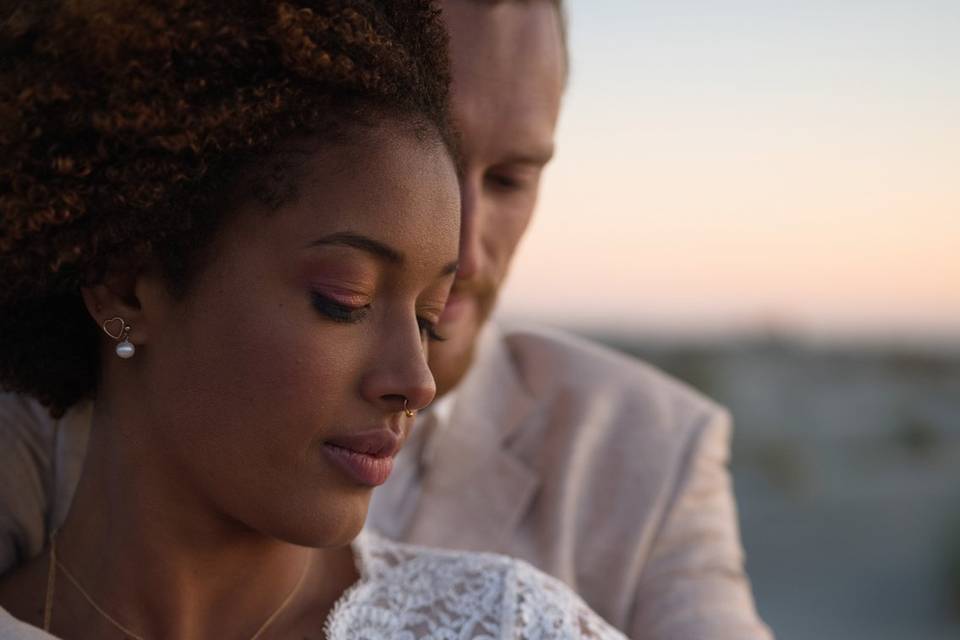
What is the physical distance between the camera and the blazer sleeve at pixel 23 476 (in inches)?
110

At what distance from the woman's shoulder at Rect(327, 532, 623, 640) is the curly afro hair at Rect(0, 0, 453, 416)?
739 millimetres

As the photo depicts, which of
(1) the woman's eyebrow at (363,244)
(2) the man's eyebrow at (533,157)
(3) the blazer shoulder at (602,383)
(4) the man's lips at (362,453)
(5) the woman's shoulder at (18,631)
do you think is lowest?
(3) the blazer shoulder at (602,383)

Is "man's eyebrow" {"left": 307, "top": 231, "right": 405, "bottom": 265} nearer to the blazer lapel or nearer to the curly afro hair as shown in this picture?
the curly afro hair

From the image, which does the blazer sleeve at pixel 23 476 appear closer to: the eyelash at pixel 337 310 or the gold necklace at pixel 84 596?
the gold necklace at pixel 84 596

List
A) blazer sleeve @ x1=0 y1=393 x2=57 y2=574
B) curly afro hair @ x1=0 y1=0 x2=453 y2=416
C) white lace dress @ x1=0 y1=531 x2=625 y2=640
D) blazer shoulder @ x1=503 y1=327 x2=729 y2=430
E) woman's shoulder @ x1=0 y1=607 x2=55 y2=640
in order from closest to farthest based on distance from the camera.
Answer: curly afro hair @ x1=0 y1=0 x2=453 y2=416
woman's shoulder @ x1=0 y1=607 x2=55 y2=640
white lace dress @ x1=0 y1=531 x2=625 y2=640
blazer sleeve @ x1=0 y1=393 x2=57 y2=574
blazer shoulder @ x1=503 y1=327 x2=729 y2=430

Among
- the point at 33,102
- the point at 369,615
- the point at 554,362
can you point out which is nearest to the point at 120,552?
the point at 369,615

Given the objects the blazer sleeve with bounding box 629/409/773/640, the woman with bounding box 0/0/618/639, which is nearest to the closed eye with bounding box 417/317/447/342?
the woman with bounding box 0/0/618/639

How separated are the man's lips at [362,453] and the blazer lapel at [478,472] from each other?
1490 millimetres

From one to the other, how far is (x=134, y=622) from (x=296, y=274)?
78 cm

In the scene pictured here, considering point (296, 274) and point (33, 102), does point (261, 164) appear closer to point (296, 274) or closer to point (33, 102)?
point (296, 274)

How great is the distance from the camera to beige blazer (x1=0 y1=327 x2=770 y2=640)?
3674mm

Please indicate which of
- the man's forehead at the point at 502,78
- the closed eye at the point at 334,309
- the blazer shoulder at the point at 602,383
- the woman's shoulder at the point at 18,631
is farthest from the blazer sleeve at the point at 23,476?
the blazer shoulder at the point at 602,383

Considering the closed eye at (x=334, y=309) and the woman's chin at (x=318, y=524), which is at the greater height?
the closed eye at (x=334, y=309)

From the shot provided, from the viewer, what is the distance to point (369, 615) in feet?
8.13
